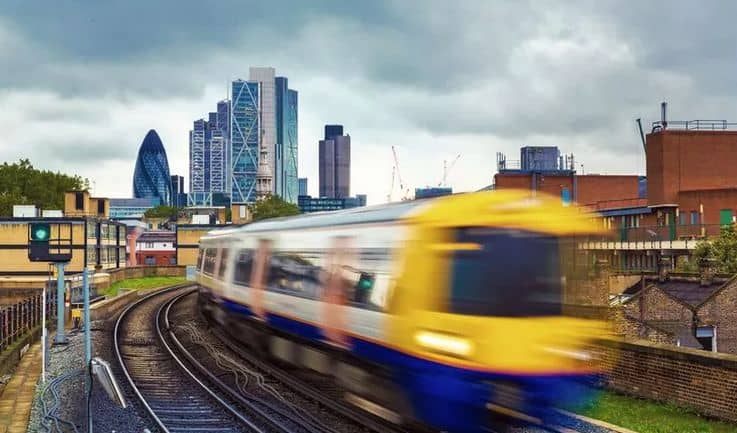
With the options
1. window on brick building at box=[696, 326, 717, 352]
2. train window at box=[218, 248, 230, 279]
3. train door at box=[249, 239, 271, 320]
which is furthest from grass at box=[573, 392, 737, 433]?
window on brick building at box=[696, 326, 717, 352]

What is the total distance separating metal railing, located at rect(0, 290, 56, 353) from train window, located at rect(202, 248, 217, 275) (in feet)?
17.2

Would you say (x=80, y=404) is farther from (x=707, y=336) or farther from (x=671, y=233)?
(x=671, y=233)

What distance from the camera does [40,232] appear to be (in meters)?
21.7

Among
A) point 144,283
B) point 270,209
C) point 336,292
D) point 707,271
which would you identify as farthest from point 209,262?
point 270,209

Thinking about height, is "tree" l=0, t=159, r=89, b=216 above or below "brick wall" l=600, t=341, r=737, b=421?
above

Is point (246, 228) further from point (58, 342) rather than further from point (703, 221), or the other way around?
point (703, 221)

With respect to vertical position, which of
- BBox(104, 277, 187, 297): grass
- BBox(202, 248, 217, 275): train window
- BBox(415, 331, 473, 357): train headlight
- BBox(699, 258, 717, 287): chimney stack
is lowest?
BBox(104, 277, 187, 297): grass

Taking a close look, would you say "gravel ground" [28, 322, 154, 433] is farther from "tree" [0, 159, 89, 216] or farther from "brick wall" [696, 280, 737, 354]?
"tree" [0, 159, 89, 216]

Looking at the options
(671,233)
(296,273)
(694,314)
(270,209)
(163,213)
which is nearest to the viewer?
(296,273)

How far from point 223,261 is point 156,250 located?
85.1m

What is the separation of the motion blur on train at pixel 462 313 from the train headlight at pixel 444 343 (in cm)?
1

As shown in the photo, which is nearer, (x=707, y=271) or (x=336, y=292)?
(x=336, y=292)

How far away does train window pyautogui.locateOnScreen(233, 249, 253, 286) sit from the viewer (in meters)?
19.3

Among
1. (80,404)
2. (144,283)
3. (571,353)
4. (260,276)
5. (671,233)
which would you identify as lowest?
(144,283)
